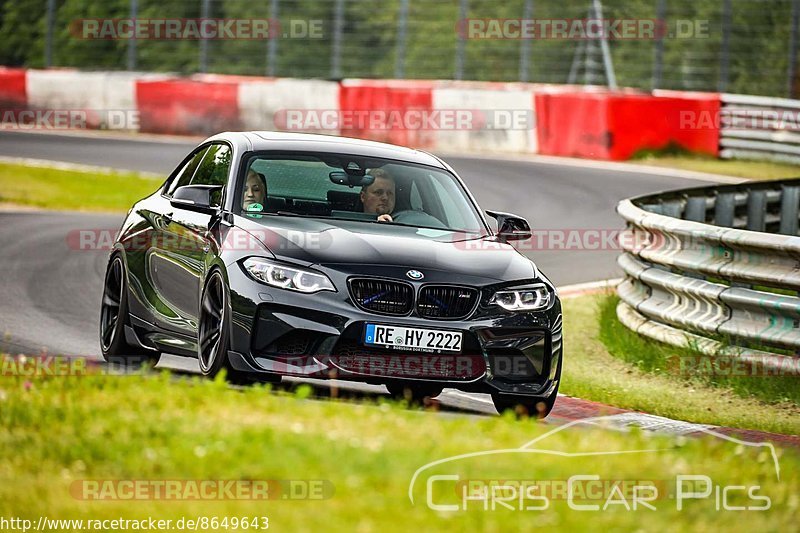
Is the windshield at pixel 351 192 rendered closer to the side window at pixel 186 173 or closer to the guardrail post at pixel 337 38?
the side window at pixel 186 173

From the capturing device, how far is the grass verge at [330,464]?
5492 mm

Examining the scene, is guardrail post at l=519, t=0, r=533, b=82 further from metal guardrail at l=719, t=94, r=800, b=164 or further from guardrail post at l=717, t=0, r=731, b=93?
metal guardrail at l=719, t=94, r=800, b=164

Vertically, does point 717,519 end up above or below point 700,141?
above

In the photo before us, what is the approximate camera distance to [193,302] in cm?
928

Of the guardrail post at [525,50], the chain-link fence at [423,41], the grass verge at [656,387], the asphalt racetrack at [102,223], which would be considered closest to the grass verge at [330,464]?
the grass verge at [656,387]

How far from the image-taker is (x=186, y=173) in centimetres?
1060

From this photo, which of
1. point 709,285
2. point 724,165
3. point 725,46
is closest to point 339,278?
point 709,285

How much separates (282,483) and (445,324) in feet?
9.23

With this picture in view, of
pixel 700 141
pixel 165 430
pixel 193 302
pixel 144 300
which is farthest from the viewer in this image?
pixel 700 141

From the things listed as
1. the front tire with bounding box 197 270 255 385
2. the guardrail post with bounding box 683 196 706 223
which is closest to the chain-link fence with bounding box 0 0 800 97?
the guardrail post with bounding box 683 196 706 223

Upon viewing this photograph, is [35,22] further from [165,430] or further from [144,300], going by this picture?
[165,430]

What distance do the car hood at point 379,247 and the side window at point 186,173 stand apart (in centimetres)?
137

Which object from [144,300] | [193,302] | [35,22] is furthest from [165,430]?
[35,22]

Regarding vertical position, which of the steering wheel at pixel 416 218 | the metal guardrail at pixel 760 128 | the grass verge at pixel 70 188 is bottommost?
the grass verge at pixel 70 188
